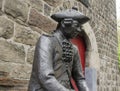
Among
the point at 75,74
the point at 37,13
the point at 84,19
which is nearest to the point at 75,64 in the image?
the point at 75,74

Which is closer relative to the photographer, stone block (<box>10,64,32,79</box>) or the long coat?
the long coat

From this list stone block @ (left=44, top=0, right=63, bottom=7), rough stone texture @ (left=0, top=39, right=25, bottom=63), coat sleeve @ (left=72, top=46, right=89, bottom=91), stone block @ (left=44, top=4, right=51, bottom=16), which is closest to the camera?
coat sleeve @ (left=72, top=46, right=89, bottom=91)

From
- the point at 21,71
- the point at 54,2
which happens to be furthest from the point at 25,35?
the point at 54,2

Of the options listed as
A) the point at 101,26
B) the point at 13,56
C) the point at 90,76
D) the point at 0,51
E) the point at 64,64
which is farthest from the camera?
the point at 101,26

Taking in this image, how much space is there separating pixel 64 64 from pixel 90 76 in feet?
10.4

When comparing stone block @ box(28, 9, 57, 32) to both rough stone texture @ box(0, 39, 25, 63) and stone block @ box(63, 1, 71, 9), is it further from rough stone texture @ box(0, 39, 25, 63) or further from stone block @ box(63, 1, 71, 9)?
stone block @ box(63, 1, 71, 9)

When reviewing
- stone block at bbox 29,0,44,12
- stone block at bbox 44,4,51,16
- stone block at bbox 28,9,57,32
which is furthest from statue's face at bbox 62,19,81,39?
stone block at bbox 44,4,51,16

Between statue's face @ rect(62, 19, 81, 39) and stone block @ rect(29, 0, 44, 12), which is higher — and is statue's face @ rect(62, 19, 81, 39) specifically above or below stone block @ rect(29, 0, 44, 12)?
below

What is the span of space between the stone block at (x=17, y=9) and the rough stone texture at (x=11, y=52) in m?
0.37

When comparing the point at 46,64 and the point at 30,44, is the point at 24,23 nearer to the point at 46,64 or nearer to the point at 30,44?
the point at 30,44

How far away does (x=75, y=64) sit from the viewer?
223 centimetres

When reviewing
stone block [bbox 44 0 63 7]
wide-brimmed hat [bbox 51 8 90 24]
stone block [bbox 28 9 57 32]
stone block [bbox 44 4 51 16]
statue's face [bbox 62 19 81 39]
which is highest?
stone block [bbox 44 0 63 7]

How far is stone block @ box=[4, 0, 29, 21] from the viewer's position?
2.91 m

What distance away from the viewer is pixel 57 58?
1.98 metres
